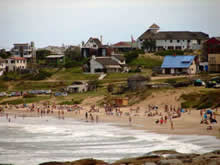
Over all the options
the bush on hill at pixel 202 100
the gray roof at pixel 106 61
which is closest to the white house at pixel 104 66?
the gray roof at pixel 106 61

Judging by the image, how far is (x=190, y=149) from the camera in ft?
113

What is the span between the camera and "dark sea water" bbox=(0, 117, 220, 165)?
113ft

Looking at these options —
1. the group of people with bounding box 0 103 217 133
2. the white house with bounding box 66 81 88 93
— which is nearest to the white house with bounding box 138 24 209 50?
the white house with bounding box 66 81 88 93

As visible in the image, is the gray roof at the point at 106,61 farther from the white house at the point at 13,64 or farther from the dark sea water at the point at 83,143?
the dark sea water at the point at 83,143

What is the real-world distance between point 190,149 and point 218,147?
1980 mm

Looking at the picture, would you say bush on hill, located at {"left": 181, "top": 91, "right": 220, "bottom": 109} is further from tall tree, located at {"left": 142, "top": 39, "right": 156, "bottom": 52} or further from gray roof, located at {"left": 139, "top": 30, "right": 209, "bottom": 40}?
gray roof, located at {"left": 139, "top": 30, "right": 209, "bottom": 40}

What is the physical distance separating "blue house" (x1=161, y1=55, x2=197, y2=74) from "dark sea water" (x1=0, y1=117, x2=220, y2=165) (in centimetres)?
3253

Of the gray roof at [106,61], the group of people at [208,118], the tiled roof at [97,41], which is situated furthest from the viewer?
the tiled roof at [97,41]

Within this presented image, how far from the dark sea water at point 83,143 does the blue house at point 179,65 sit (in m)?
32.5

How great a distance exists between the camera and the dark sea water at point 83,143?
113 ft

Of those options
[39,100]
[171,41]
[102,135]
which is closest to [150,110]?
[102,135]

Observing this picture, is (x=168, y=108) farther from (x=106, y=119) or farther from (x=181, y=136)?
(x=181, y=136)

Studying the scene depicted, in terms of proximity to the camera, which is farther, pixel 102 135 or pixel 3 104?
pixel 3 104

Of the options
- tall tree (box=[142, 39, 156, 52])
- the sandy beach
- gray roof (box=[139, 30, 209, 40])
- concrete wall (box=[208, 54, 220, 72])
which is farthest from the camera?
gray roof (box=[139, 30, 209, 40])
